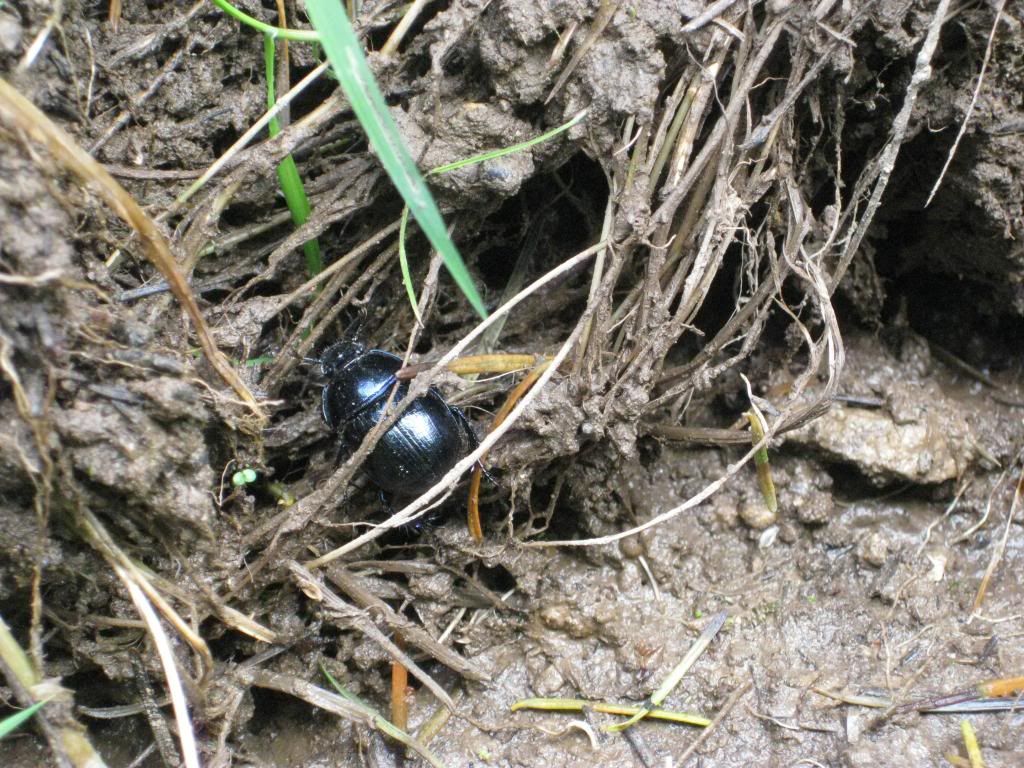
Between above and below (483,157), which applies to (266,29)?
above

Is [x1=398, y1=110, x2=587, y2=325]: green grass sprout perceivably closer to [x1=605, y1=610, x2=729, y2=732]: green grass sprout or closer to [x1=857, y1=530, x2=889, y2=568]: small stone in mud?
[x1=605, y1=610, x2=729, y2=732]: green grass sprout

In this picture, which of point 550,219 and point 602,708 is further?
point 550,219

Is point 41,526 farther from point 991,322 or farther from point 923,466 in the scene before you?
point 991,322

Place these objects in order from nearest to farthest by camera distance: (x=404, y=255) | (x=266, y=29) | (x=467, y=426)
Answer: (x=266, y=29), (x=404, y=255), (x=467, y=426)

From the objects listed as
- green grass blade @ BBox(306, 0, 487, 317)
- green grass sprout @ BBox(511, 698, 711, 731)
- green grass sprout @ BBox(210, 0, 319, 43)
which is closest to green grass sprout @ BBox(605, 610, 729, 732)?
A: green grass sprout @ BBox(511, 698, 711, 731)

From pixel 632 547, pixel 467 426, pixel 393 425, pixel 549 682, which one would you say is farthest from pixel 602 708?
pixel 393 425

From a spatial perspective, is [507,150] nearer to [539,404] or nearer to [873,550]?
[539,404]
